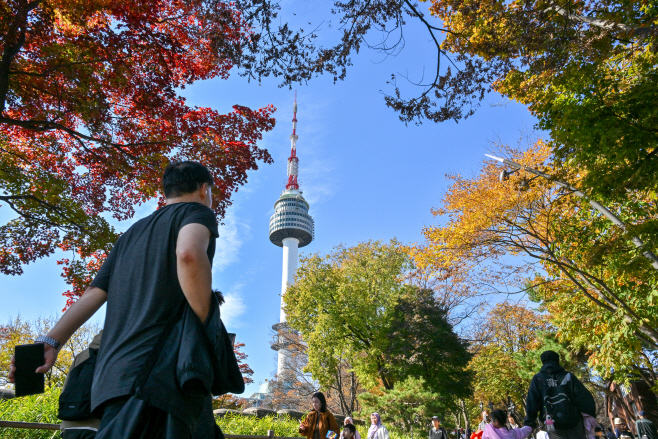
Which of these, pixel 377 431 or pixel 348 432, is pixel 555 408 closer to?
pixel 348 432

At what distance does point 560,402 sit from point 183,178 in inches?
188

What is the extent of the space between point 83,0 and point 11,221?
13.8ft

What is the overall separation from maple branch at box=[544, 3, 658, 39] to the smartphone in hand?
688cm

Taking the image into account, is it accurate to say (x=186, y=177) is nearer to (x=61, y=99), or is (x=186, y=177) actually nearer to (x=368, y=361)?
(x=61, y=99)

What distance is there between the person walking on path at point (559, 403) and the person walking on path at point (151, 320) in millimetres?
4511

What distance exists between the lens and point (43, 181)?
758 cm

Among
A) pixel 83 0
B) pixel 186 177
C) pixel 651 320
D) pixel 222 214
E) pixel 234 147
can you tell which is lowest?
pixel 186 177

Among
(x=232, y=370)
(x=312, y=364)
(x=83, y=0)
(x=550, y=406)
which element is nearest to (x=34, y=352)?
(x=232, y=370)

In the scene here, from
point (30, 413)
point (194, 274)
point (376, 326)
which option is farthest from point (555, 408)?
point (376, 326)

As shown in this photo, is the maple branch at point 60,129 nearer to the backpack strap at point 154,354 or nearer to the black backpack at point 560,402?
the backpack strap at point 154,354

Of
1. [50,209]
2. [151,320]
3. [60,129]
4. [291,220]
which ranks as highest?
[291,220]

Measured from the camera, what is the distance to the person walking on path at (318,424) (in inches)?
262

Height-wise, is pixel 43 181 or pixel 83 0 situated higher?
pixel 83 0

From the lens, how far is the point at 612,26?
227 inches
